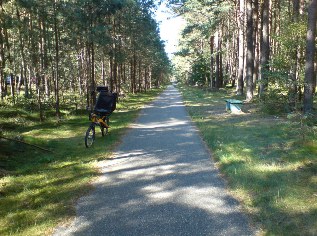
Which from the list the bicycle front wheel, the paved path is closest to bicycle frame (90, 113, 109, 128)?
the bicycle front wheel

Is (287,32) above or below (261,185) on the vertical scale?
above

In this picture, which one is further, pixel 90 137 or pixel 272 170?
pixel 90 137

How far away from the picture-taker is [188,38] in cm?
4956

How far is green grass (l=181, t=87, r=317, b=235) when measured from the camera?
5.17 m

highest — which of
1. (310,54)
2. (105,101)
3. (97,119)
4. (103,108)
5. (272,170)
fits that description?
(310,54)

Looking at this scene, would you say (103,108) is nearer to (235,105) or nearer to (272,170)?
(272,170)

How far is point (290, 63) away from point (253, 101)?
267 inches

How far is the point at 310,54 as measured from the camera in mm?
13047

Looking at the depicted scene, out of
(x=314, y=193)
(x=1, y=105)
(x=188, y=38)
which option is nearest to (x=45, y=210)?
(x=314, y=193)

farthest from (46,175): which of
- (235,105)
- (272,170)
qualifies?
(235,105)

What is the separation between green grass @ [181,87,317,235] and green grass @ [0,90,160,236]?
3.33 m

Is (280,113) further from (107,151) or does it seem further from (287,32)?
(107,151)

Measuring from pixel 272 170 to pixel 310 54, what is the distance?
7.67 metres

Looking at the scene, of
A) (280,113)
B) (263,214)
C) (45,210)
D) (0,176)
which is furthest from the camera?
(280,113)
